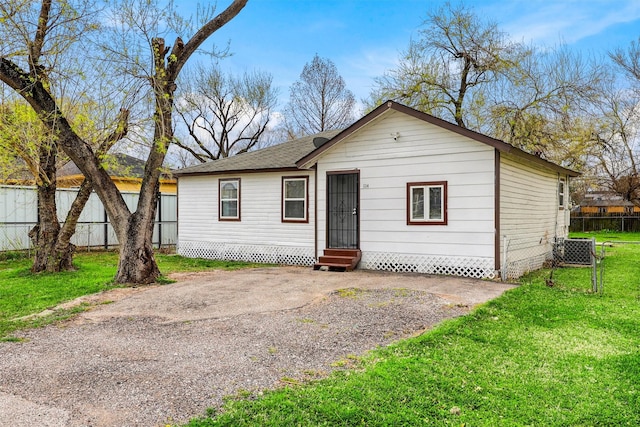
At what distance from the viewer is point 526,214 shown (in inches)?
456

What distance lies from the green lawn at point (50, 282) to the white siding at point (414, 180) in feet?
13.5

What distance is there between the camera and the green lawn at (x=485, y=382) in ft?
10.7

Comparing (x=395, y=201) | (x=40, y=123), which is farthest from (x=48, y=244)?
(x=395, y=201)

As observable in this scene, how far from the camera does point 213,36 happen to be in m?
9.85

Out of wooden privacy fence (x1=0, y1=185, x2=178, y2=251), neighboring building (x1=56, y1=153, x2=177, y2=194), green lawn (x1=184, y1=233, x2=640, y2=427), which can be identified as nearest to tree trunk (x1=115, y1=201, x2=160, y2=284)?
neighboring building (x1=56, y1=153, x2=177, y2=194)

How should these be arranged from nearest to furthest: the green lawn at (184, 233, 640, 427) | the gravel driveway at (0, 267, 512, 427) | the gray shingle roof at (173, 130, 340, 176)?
1. the green lawn at (184, 233, 640, 427)
2. the gravel driveway at (0, 267, 512, 427)
3. the gray shingle roof at (173, 130, 340, 176)

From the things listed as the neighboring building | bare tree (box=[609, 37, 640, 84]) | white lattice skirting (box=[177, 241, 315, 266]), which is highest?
bare tree (box=[609, 37, 640, 84])

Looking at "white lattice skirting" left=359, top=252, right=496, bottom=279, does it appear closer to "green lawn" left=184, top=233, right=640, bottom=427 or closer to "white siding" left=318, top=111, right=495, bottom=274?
"white siding" left=318, top=111, right=495, bottom=274

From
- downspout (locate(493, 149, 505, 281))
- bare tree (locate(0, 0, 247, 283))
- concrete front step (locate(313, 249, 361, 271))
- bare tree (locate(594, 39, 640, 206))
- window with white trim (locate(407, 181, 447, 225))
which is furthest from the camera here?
bare tree (locate(594, 39, 640, 206))

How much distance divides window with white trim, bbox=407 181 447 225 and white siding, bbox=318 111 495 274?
0.12 m

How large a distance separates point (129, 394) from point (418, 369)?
251 centimetres

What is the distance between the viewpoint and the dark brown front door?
461 inches

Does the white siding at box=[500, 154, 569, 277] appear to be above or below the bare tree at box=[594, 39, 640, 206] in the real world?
below

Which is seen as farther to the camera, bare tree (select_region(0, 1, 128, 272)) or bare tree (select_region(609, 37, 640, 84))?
bare tree (select_region(609, 37, 640, 84))
